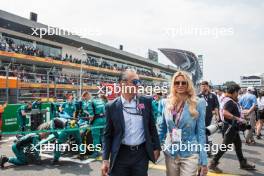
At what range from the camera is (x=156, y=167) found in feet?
21.1

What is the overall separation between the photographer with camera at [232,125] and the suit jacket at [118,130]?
3.21 metres

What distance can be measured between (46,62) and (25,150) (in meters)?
25.9

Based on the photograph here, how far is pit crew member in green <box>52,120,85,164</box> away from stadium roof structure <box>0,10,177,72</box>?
2284cm

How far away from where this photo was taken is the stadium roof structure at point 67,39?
1111 inches

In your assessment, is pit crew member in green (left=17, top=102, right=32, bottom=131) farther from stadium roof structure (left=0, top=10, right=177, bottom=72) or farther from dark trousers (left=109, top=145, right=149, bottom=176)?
stadium roof structure (left=0, top=10, right=177, bottom=72)

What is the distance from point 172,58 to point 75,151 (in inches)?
2310

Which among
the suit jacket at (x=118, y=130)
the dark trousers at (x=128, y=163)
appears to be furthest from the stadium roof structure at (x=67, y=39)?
the dark trousers at (x=128, y=163)

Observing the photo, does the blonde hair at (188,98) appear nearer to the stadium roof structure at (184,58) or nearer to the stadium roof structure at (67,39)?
the stadium roof structure at (67,39)

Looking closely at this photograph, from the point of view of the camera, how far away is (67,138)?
754 centimetres

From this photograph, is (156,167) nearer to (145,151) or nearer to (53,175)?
(53,175)

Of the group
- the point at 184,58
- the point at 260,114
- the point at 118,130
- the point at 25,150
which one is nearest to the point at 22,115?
the point at 25,150

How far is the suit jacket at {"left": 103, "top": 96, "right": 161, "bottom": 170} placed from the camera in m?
3.10

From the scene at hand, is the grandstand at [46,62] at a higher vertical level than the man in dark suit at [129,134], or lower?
higher

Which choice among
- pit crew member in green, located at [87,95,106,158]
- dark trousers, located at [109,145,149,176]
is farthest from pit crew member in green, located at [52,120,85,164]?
dark trousers, located at [109,145,149,176]
